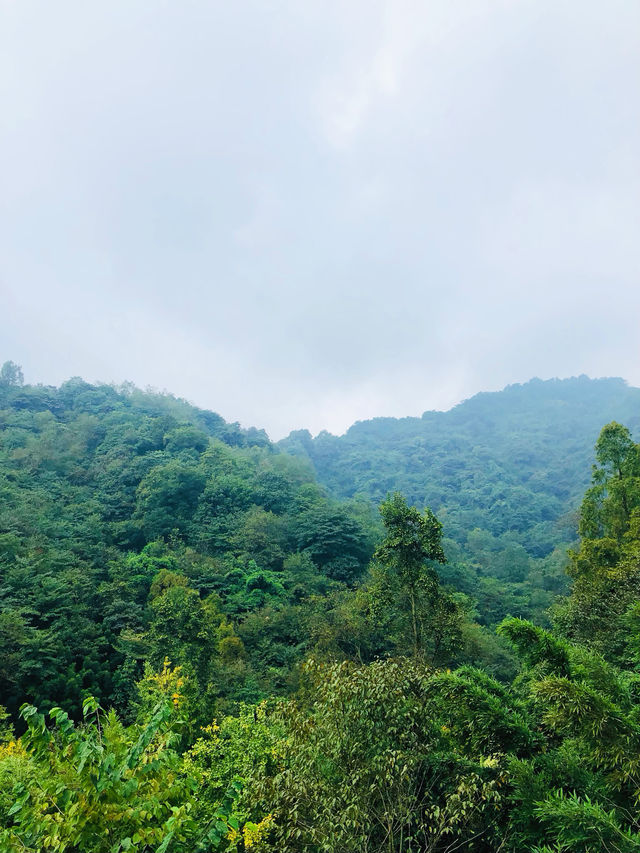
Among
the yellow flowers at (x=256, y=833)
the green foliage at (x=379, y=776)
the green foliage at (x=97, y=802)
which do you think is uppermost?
the green foliage at (x=97, y=802)

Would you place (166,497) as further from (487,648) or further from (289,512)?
(487,648)

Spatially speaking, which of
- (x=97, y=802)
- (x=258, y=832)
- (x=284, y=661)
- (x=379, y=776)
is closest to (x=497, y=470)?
(x=284, y=661)

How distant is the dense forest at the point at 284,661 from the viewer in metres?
4.26

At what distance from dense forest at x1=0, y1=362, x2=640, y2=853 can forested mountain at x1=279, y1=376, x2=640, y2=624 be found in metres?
0.69

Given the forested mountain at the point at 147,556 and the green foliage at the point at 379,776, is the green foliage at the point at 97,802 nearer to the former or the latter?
the green foliage at the point at 379,776

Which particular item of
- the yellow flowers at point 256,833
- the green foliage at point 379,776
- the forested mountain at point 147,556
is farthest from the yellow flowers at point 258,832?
the forested mountain at point 147,556

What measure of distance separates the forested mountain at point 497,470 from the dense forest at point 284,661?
69cm

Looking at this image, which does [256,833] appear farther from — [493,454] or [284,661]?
[493,454]

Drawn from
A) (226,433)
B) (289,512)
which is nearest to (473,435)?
(226,433)

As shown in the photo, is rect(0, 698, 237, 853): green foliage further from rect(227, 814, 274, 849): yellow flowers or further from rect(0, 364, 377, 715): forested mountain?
rect(0, 364, 377, 715): forested mountain

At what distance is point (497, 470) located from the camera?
258 ft

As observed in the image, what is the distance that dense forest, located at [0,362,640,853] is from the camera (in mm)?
4262

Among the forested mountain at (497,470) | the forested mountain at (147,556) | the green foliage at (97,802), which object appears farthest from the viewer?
the forested mountain at (497,470)

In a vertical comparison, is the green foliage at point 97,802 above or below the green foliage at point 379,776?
above
